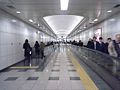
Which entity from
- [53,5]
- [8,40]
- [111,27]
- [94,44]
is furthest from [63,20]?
[53,5]

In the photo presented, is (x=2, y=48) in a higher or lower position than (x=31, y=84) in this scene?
higher

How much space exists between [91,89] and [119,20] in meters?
6.99

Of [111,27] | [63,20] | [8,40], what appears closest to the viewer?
[8,40]

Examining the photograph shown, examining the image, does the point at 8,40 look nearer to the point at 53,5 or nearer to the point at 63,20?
the point at 53,5

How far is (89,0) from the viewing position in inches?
298

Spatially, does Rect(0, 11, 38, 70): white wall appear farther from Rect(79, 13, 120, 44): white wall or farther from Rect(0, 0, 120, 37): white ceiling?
Rect(79, 13, 120, 44): white wall

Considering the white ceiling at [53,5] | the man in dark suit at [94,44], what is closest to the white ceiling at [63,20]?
the man in dark suit at [94,44]

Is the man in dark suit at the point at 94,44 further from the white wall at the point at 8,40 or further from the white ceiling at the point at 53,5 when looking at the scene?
the white wall at the point at 8,40

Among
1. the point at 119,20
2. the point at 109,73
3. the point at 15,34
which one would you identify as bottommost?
the point at 109,73

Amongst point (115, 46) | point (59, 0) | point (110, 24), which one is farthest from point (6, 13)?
point (110, 24)

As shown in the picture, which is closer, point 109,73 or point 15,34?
point 109,73

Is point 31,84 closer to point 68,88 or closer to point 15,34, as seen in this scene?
point 68,88

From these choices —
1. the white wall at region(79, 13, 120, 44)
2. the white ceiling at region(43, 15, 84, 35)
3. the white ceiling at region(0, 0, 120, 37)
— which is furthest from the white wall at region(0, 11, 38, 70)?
the white wall at region(79, 13, 120, 44)

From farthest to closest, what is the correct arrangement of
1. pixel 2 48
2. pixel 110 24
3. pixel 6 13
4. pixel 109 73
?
pixel 110 24 < pixel 6 13 < pixel 2 48 < pixel 109 73
